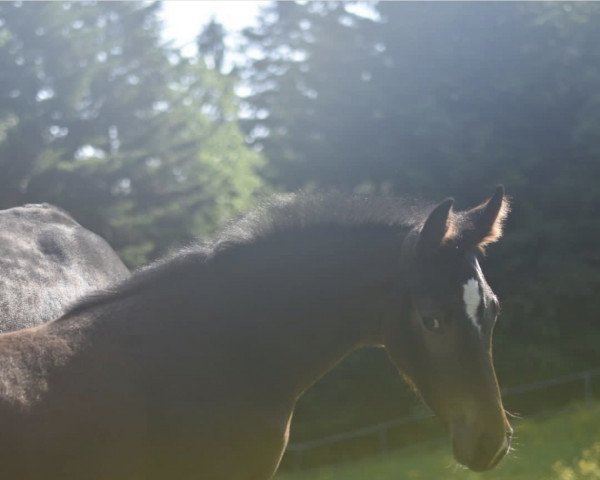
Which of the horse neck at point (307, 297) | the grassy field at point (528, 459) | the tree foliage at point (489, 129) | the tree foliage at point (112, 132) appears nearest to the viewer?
the horse neck at point (307, 297)

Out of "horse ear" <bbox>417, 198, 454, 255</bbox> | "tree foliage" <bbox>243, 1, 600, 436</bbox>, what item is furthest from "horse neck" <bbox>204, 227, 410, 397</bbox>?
"tree foliage" <bbox>243, 1, 600, 436</bbox>

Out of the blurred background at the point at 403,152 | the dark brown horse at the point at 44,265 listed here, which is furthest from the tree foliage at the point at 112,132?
the dark brown horse at the point at 44,265

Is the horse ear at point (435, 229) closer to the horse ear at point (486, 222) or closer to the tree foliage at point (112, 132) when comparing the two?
the horse ear at point (486, 222)

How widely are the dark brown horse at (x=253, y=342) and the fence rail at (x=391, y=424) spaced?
422 inches

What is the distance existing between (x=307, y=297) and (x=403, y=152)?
42.1 ft

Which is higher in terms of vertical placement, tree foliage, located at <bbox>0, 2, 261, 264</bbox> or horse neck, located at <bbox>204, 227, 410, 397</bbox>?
horse neck, located at <bbox>204, 227, 410, 397</bbox>

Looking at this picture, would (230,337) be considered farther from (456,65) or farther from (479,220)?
(456,65)

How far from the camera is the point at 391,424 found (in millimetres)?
15836

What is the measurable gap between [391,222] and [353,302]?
1.54 feet

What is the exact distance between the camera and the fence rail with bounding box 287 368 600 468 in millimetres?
15164

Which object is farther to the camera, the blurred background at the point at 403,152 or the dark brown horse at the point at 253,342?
the blurred background at the point at 403,152

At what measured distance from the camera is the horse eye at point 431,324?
14.5 ft

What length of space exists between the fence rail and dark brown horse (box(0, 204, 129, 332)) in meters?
8.25

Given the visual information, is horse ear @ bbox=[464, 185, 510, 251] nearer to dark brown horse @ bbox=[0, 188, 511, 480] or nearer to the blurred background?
dark brown horse @ bbox=[0, 188, 511, 480]
